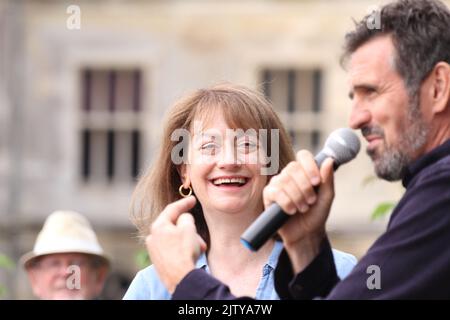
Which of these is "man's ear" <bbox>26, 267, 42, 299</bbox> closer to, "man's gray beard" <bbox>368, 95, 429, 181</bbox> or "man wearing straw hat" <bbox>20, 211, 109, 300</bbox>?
"man wearing straw hat" <bbox>20, 211, 109, 300</bbox>

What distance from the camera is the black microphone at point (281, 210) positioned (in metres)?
3.10

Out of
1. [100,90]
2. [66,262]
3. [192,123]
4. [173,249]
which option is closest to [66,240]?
[66,262]

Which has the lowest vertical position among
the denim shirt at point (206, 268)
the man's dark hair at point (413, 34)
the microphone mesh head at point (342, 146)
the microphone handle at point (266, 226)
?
the denim shirt at point (206, 268)

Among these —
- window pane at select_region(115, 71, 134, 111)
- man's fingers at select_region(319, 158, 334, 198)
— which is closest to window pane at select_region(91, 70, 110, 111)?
window pane at select_region(115, 71, 134, 111)

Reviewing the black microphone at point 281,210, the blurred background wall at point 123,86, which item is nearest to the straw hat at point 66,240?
the black microphone at point 281,210

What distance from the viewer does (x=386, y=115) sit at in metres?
3.35

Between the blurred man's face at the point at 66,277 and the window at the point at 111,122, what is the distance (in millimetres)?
11701

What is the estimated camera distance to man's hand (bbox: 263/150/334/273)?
3107 mm

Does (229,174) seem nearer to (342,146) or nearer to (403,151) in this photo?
(342,146)

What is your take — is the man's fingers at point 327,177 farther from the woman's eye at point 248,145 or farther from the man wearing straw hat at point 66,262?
the man wearing straw hat at point 66,262

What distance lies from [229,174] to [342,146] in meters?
0.60

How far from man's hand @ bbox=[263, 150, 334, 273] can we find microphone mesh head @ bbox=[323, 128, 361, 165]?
0.45 feet
